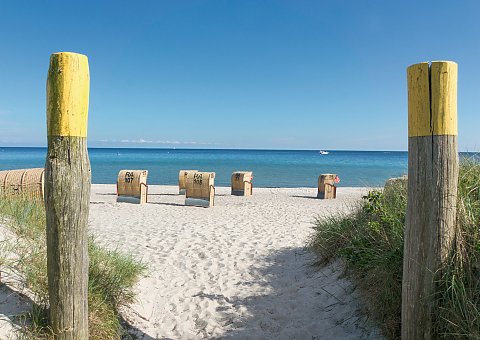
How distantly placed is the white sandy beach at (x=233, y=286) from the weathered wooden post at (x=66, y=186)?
111cm

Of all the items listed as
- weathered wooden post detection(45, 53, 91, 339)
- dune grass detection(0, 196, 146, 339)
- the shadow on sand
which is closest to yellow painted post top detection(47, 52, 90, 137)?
weathered wooden post detection(45, 53, 91, 339)

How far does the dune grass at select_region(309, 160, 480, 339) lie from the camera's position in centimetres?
256

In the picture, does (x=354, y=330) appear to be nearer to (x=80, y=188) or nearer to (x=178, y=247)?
(x=80, y=188)

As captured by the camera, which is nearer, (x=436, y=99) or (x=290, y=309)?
(x=436, y=99)

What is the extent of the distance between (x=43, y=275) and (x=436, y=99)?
3.63 meters

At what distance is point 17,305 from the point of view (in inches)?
118

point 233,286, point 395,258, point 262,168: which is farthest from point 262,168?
point 395,258

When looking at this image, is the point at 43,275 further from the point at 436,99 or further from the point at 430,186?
the point at 436,99

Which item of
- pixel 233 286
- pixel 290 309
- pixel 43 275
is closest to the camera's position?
pixel 43 275

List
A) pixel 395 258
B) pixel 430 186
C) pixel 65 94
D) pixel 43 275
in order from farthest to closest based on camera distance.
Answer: pixel 43 275 < pixel 395 258 < pixel 65 94 < pixel 430 186

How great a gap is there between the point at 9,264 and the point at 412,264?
11.5ft

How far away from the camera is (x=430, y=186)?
255cm

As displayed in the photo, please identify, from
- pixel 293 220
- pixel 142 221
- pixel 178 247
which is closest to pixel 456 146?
pixel 178 247

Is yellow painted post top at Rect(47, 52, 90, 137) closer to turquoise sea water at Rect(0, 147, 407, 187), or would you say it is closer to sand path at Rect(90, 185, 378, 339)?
sand path at Rect(90, 185, 378, 339)
